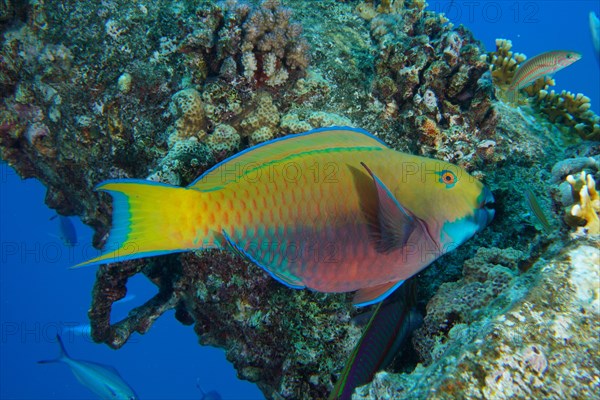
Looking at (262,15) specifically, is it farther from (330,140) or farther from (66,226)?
(66,226)

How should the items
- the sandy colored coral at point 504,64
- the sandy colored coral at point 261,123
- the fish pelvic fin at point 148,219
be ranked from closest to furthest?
the fish pelvic fin at point 148,219 → the sandy colored coral at point 261,123 → the sandy colored coral at point 504,64

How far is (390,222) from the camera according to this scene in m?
1.77

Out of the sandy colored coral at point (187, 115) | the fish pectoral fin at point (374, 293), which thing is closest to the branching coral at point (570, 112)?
the fish pectoral fin at point (374, 293)

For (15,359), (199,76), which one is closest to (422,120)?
(199,76)

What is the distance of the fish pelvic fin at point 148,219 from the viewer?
1575 mm

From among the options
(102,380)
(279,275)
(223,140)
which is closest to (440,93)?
(223,140)

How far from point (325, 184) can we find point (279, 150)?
0.31 metres

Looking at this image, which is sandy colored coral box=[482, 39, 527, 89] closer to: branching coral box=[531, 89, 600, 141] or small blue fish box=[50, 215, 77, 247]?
branching coral box=[531, 89, 600, 141]

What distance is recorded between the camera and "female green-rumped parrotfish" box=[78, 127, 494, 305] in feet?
5.74

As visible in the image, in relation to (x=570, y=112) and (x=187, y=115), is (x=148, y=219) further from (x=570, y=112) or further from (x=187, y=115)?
(x=570, y=112)

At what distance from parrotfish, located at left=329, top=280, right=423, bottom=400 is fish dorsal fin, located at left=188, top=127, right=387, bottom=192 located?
113 centimetres

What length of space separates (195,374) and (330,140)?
56.7 m

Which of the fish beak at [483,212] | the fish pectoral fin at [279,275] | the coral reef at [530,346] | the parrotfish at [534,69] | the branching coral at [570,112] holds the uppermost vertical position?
the parrotfish at [534,69]

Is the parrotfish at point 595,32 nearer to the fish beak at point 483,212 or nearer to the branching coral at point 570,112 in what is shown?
the branching coral at point 570,112
